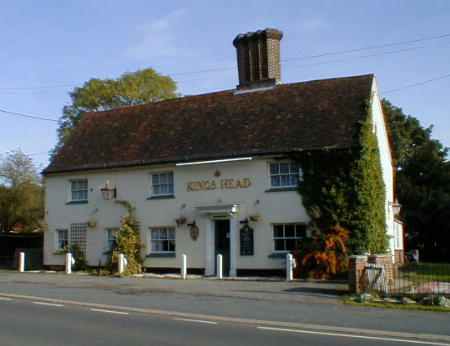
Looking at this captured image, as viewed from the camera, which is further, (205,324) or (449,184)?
(449,184)

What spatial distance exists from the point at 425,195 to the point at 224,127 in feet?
68.5

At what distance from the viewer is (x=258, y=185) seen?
23.5 metres

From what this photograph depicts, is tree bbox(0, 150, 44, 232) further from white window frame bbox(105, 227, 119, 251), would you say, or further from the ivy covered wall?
the ivy covered wall

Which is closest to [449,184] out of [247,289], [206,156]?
[206,156]

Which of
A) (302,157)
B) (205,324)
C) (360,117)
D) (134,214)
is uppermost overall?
(360,117)

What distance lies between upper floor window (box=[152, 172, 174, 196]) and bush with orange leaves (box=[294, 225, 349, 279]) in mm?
6857

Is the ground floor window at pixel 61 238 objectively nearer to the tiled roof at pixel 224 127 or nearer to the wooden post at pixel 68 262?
the wooden post at pixel 68 262

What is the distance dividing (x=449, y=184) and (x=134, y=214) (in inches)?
1000

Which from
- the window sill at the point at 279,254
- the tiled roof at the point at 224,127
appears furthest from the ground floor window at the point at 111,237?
the window sill at the point at 279,254

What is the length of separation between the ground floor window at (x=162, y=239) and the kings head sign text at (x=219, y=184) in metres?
2.13

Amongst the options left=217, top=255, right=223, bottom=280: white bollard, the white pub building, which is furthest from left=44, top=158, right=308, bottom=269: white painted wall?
left=217, top=255, right=223, bottom=280: white bollard

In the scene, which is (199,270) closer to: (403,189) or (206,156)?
(206,156)

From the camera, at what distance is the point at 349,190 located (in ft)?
71.7

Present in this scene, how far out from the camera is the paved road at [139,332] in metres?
9.59
